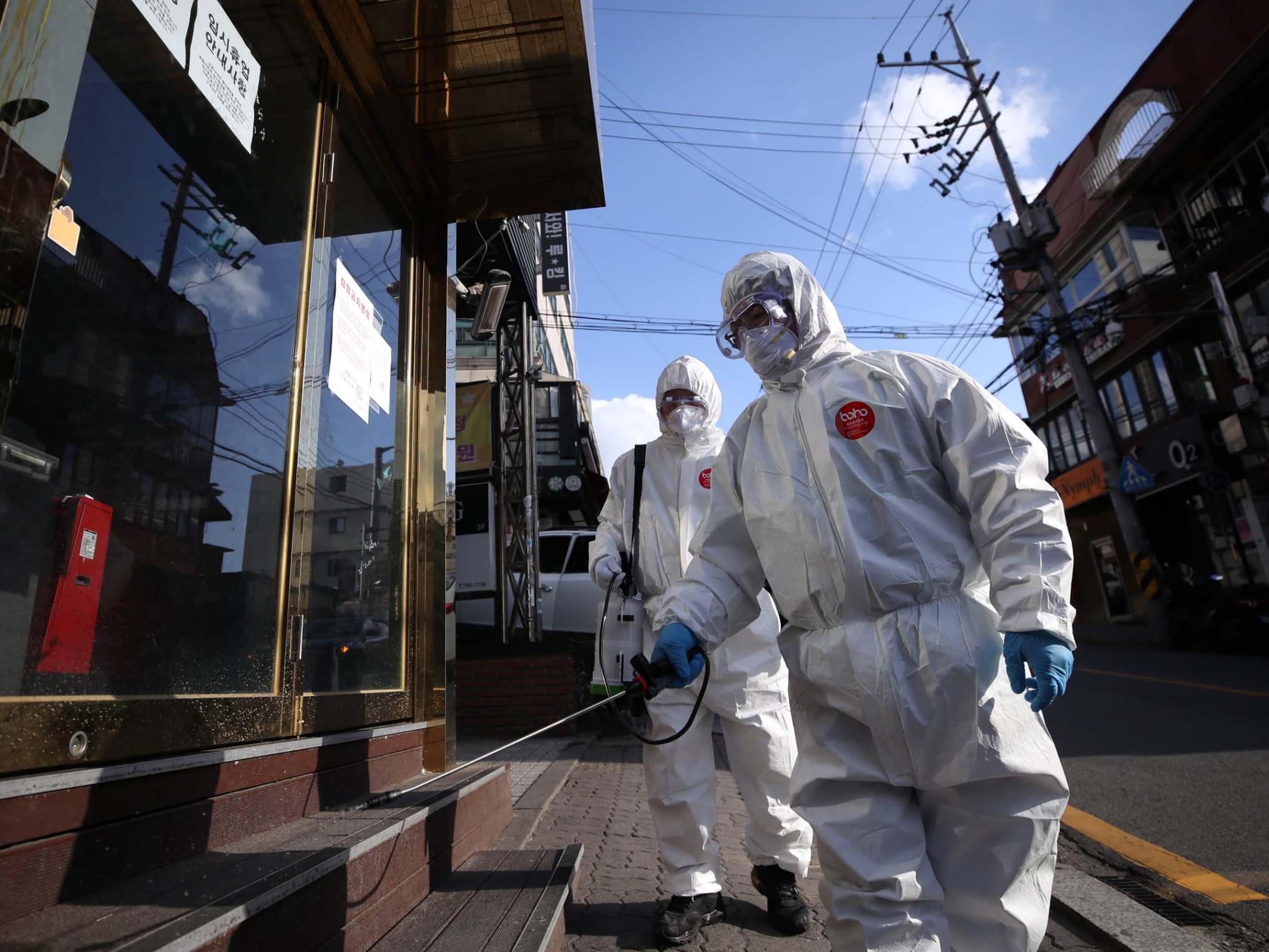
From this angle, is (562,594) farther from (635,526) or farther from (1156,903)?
(1156,903)

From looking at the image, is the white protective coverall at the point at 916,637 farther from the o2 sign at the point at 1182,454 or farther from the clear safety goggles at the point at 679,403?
the o2 sign at the point at 1182,454

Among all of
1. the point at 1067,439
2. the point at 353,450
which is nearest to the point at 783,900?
the point at 353,450

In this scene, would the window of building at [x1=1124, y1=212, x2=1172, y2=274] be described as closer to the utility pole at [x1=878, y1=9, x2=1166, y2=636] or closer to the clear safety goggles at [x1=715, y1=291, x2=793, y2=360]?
the utility pole at [x1=878, y1=9, x2=1166, y2=636]

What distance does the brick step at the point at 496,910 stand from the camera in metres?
1.91

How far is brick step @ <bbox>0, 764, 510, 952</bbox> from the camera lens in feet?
4.06

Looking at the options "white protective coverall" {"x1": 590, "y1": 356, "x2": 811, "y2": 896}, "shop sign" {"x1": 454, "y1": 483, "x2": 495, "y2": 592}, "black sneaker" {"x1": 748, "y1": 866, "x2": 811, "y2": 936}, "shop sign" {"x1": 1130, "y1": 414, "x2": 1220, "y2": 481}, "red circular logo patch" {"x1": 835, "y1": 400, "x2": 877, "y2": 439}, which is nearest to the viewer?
"red circular logo patch" {"x1": 835, "y1": 400, "x2": 877, "y2": 439}

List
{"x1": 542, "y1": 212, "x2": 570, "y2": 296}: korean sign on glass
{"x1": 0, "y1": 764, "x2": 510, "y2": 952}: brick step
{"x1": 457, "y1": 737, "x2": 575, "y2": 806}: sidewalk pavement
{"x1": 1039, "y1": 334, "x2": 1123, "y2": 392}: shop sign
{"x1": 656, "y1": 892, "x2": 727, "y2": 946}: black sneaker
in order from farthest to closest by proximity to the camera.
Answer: {"x1": 1039, "y1": 334, "x2": 1123, "y2": 392}: shop sign → {"x1": 542, "y1": 212, "x2": 570, "y2": 296}: korean sign on glass → {"x1": 457, "y1": 737, "x2": 575, "y2": 806}: sidewalk pavement → {"x1": 656, "y1": 892, "x2": 727, "y2": 946}: black sneaker → {"x1": 0, "y1": 764, "x2": 510, "y2": 952}: brick step

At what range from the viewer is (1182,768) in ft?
15.2

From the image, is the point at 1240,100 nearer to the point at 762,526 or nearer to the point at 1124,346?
the point at 1124,346

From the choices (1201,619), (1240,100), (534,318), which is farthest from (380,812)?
(1240,100)

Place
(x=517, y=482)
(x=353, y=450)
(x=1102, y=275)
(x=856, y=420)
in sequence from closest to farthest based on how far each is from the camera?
(x=856, y=420) < (x=353, y=450) < (x=517, y=482) < (x=1102, y=275)

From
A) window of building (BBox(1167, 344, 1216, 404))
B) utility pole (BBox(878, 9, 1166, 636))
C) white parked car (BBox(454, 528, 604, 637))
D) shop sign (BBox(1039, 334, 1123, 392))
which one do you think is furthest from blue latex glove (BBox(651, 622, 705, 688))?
shop sign (BBox(1039, 334, 1123, 392))

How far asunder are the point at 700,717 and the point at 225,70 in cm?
278

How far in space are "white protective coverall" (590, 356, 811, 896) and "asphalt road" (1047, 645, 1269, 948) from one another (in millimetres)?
1484
